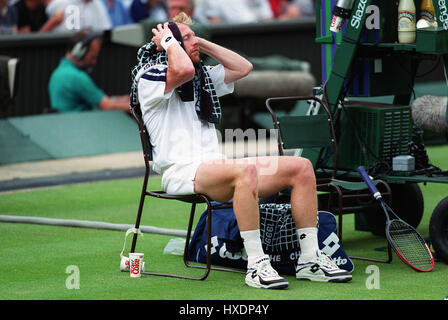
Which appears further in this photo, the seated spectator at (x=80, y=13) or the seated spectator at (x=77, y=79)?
the seated spectator at (x=80, y=13)

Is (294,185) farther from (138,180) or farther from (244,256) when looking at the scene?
(138,180)

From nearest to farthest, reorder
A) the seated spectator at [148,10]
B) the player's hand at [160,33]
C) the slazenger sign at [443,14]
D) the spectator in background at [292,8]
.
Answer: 1. the player's hand at [160,33]
2. the slazenger sign at [443,14]
3. the seated spectator at [148,10]
4. the spectator in background at [292,8]

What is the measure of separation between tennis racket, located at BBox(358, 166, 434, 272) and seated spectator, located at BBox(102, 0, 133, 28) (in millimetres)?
9197

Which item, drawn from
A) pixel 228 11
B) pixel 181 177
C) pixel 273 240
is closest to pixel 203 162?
pixel 181 177

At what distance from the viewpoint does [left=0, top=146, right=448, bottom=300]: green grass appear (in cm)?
609

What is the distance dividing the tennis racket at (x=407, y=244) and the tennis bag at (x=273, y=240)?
34cm

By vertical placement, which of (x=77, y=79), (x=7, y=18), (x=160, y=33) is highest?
(x=160, y=33)

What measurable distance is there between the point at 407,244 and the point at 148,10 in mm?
9934

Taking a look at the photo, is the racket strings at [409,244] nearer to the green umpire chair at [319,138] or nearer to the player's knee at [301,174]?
the green umpire chair at [319,138]

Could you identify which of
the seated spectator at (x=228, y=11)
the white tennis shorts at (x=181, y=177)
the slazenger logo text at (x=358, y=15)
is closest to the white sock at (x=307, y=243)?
the white tennis shorts at (x=181, y=177)

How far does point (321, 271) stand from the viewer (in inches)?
253

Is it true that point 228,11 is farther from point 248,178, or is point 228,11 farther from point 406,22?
point 248,178

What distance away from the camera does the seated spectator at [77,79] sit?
44.4ft

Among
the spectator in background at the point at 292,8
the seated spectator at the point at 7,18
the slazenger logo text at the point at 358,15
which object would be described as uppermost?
the slazenger logo text at the point at 358,15
